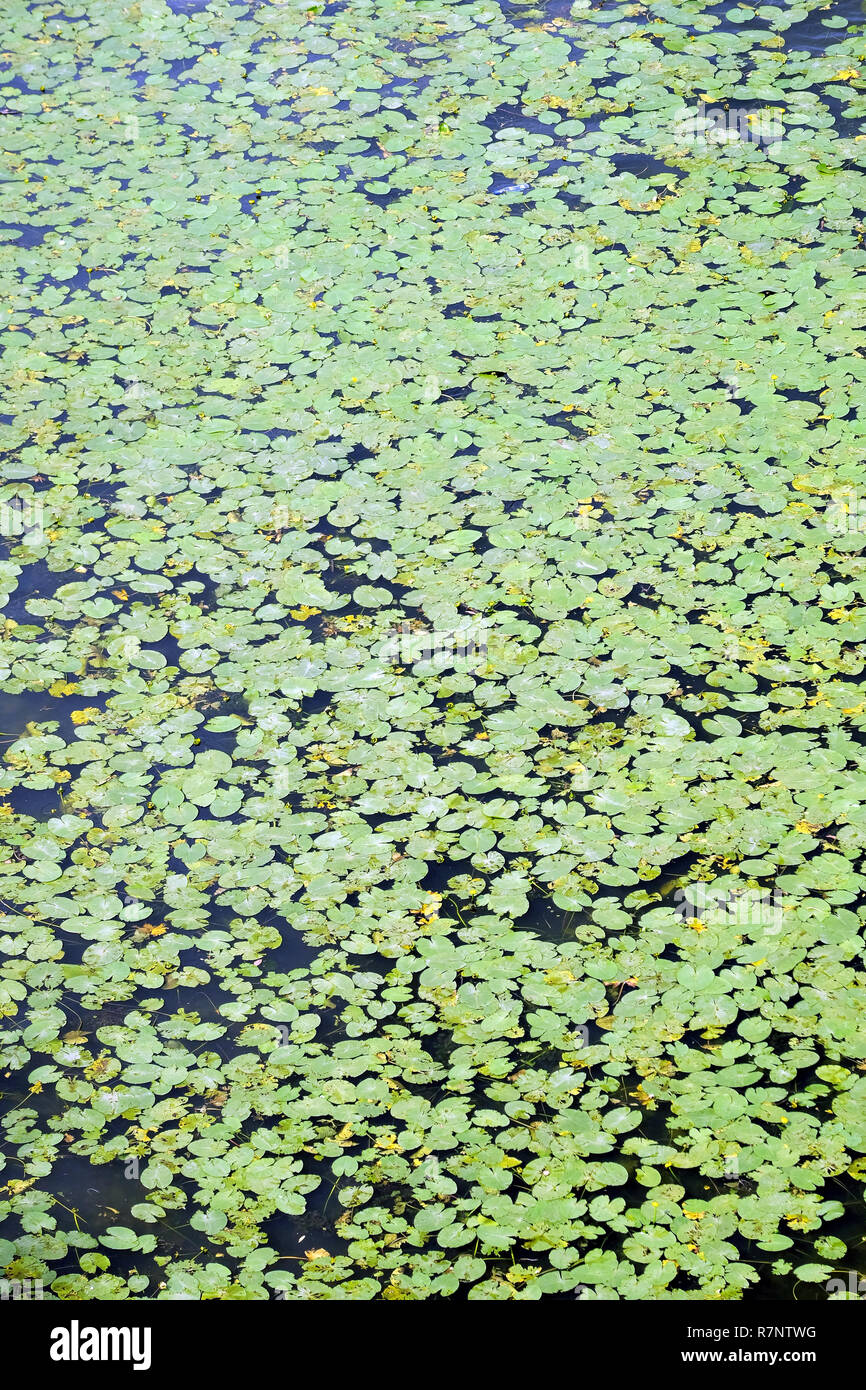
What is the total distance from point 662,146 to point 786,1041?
172 inches

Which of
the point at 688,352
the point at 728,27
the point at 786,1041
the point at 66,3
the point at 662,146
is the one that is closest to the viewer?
the point at 786,1041

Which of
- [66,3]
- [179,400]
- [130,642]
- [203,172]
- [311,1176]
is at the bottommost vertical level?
[311,1176]

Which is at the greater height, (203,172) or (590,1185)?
(203,172)

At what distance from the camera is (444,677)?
375 cm

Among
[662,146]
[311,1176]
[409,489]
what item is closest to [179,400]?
[409,489]

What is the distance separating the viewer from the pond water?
2.73 meters

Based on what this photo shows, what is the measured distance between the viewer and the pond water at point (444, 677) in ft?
8.97

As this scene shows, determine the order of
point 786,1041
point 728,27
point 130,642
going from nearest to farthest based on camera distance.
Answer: point 786,1041
point 130,642
point 728,27

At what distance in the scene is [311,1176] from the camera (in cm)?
276
